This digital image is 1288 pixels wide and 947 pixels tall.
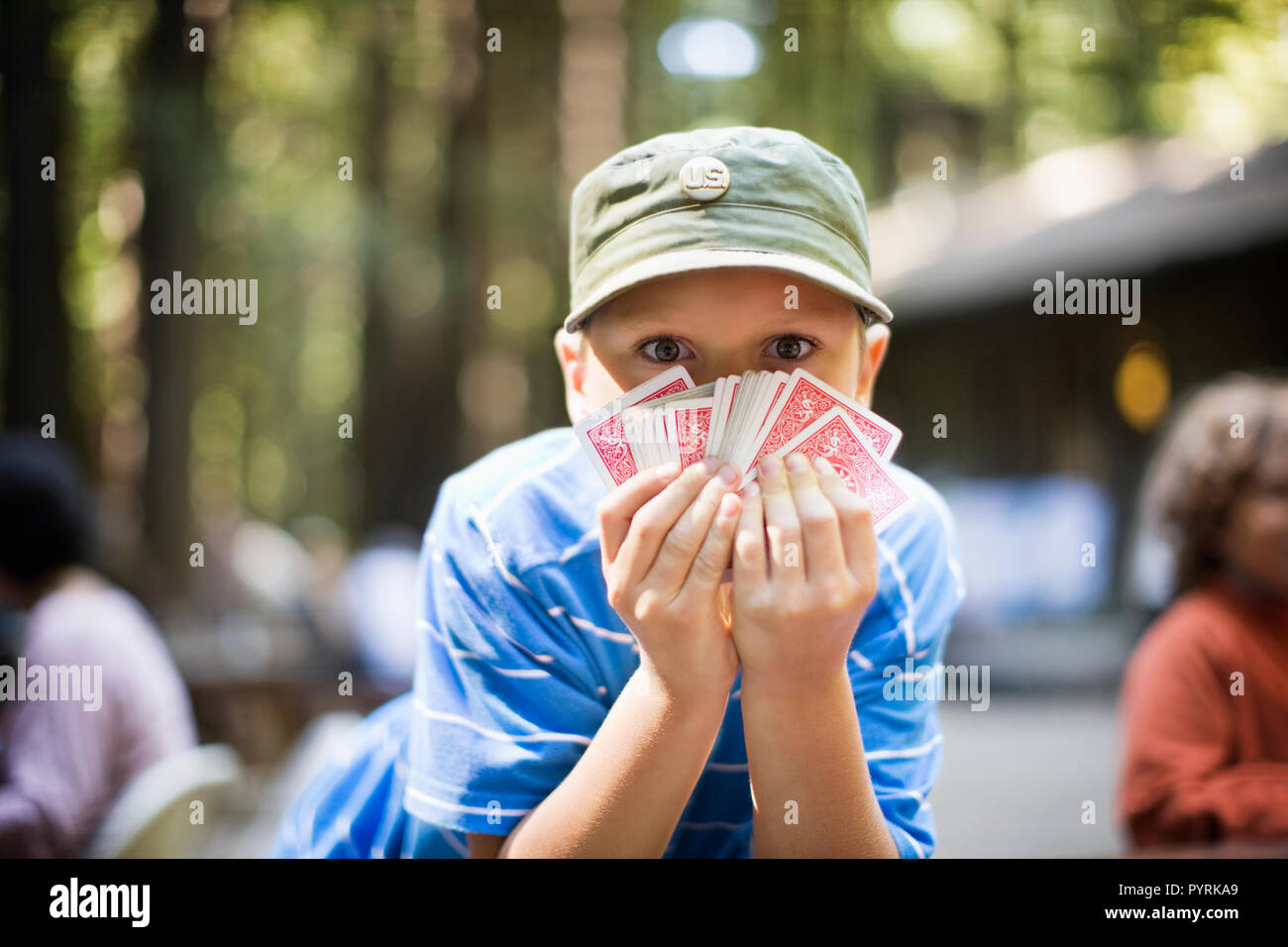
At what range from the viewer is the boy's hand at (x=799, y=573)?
1282mm

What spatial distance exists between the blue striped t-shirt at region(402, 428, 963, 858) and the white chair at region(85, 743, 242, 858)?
1047 mm

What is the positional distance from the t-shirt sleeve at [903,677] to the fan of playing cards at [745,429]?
0.19 meters

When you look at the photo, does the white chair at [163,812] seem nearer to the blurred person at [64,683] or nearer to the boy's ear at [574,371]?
the blurred person at [64,683]

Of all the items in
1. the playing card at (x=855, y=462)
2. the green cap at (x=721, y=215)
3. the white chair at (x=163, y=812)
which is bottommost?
the white chair at (x=163, y=812)

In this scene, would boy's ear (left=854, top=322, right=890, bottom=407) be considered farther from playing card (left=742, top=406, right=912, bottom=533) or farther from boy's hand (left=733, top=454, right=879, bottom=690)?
boy's hand (left=733, top=454, right=879, bottom=690)

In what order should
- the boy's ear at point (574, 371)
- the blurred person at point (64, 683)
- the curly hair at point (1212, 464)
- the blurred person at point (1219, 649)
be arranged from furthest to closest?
the curly hair at point (1212, 464)
the blurred person at point (64, 683)
the blurred person at point (1219, 649)
the boy's ear at point (574, 371)

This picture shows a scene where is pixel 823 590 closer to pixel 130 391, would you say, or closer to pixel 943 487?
pixel 943 487

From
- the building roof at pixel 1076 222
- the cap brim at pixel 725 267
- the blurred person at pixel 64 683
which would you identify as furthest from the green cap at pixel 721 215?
the building roof at pixel 1076 222

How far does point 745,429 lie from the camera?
1357 mm

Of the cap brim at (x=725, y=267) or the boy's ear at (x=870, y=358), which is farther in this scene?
the boy's ear at (x=870, y=358)

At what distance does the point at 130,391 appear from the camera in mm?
13609

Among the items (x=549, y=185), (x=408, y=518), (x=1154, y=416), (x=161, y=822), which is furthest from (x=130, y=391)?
(x=161, y=822)

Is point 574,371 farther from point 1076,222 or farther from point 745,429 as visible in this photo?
point 1076,222

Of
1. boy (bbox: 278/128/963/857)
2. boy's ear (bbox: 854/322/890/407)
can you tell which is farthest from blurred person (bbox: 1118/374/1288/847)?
boy's ear (bbox: 854/322/890/407)
